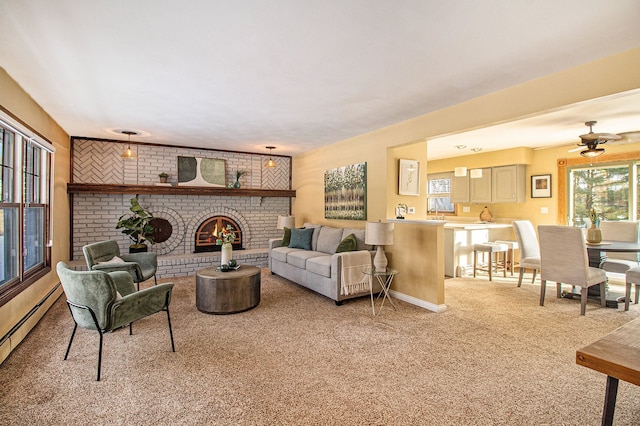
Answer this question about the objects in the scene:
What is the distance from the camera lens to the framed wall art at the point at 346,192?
5.01 meters

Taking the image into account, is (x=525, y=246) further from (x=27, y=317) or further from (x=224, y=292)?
(x=27, y=317)

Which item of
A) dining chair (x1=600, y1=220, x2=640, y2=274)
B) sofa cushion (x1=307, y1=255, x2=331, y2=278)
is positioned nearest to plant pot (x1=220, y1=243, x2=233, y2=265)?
sofa cushion (x1=307, y1=255, x2=331, y2=278)

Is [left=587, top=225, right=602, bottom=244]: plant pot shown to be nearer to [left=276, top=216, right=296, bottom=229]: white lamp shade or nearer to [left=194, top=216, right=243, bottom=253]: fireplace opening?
[left=276, top=216, right=296, bottom=229]: white lamp shade

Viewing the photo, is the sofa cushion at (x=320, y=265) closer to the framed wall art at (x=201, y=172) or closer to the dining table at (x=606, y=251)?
Result: the framed wall art at (x=201, y=172)

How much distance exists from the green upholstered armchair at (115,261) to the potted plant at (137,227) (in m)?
1.31

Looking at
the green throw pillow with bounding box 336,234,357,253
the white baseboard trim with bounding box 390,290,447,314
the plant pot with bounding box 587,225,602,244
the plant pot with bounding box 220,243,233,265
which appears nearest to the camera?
the white baseboard trim with bounding box 390,290,447,314

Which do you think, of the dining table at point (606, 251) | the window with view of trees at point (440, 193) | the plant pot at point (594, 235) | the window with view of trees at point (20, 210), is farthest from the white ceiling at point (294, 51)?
the window with view of trees at point (440, 193)

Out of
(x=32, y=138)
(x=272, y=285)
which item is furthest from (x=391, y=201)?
(x=32, y=138)

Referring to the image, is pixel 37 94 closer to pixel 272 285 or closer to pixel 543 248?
pixel 272 285

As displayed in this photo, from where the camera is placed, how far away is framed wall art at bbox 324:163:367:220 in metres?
5.01

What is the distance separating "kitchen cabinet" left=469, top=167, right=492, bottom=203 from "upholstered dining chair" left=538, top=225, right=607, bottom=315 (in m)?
2.79

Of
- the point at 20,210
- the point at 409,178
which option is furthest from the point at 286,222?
the point at 20,210

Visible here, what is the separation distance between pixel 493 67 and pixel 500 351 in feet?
7.81

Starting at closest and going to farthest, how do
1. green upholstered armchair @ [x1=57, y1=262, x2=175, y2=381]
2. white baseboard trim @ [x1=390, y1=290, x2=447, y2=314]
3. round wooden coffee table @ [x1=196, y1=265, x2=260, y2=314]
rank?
green upholstered armchair @ [x1=57, y1=262, x2=175, y2=381], round wooden coffee table @ [x1=196, y1=265, x2=260, y2=314], white baseboard trim @ [x1=390, y1=290, x2=447, y2=314]
